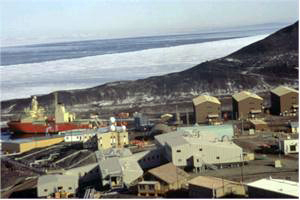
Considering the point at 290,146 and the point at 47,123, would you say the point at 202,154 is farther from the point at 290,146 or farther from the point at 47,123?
the point at 47,123

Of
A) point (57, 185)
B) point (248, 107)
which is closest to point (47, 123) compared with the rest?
point (248, 107)

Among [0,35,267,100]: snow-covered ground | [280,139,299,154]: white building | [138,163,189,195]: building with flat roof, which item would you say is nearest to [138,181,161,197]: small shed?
[138,163,189,195]: building with flat roof

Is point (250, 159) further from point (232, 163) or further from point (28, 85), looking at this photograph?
point (28, 85)

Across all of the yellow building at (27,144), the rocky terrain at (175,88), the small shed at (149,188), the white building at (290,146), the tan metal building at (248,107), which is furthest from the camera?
the rocky terrain at (175,88)

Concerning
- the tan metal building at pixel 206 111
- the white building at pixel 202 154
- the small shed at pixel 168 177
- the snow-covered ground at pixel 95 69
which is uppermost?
the snow-covered ground at pixel 95 69

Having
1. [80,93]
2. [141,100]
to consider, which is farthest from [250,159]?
[80,93]

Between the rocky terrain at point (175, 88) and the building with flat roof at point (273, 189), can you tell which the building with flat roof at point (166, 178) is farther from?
the rocky terrain at point (175, 88)

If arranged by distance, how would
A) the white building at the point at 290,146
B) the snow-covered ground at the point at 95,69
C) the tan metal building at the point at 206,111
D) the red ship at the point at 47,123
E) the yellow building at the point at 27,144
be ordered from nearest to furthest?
the white building at the point at 290,146 → the yellow building at the point at 27,144 → the tan metal building at the point at 206,111 → the red ship at the point at 47,123 → the snow-covered ground at the point at 95,69

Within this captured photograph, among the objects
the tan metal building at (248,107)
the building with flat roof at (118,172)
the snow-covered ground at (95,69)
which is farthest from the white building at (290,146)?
the snow-covered ground at (95,69)

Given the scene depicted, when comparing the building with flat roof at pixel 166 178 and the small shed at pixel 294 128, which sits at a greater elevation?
the small shed at pixel 294 128
